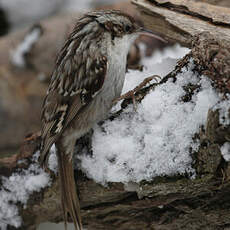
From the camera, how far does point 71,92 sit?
1762mm

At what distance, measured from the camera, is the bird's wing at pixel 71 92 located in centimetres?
173

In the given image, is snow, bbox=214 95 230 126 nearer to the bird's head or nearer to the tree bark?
the tree bark

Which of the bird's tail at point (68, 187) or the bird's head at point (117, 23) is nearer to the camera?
the bird's tail at point (68, 187)

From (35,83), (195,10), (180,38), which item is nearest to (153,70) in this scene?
(180,38)

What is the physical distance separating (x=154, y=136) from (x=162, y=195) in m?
0.23

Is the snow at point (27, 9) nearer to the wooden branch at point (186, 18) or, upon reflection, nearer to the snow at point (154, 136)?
the wooden branch at point (186, 18)

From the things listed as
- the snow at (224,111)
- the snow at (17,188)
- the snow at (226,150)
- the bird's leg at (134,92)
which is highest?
the snow at (224,111)

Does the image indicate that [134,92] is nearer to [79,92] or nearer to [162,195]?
[79,92]

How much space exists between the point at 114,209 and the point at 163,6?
93 cm

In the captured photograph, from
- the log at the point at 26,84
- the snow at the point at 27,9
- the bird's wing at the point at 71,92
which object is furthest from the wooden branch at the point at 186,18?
the snow at the point at 27,9

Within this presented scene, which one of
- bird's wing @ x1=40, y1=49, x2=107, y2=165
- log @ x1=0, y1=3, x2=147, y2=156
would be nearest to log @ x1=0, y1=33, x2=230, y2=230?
bird's wing @ x1=40, y1=49, x2=107, y2=165

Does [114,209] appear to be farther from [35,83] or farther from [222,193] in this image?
[35,83]

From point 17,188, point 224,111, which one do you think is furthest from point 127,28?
point 17,188

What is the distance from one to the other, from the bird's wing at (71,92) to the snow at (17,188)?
0.45ft
